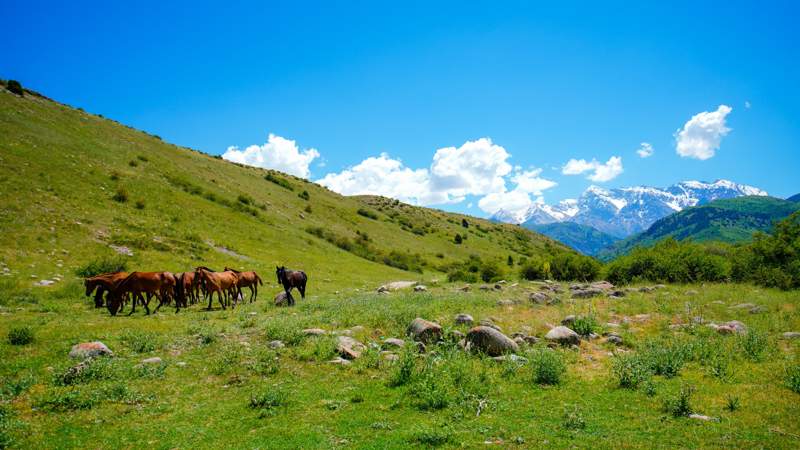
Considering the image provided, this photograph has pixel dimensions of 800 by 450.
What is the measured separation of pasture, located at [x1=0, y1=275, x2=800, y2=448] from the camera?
8.60m

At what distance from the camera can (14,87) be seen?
4916cm

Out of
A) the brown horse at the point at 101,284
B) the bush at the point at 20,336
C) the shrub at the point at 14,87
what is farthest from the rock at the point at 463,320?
the shrub at the point at 14,87

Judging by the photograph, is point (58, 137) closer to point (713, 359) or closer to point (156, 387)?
point (156, 387)

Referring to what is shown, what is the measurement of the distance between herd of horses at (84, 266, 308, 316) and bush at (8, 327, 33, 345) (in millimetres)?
5901

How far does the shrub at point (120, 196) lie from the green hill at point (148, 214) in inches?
3.1

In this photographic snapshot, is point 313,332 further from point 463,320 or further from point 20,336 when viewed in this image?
point 20,336

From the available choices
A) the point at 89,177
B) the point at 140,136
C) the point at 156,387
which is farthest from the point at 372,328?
the point at 140,136

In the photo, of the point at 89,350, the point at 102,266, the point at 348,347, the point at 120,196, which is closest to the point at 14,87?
the point at 120,196

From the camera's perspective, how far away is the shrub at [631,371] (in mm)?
11523

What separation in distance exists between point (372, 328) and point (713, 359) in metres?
11.9

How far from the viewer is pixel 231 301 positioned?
25.8m

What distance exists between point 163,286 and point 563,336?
770 inches

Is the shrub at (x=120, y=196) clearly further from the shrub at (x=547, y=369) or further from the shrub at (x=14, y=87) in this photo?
the shrub at (x=547, y=369)

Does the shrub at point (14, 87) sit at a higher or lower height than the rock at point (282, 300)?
higher
